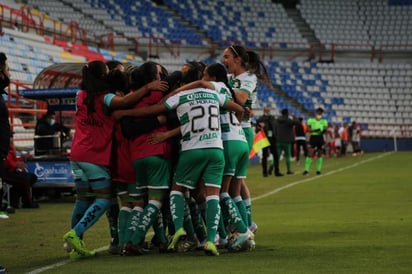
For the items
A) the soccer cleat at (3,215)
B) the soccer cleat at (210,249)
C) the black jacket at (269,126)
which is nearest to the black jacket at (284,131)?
the black jacket at (269,126)

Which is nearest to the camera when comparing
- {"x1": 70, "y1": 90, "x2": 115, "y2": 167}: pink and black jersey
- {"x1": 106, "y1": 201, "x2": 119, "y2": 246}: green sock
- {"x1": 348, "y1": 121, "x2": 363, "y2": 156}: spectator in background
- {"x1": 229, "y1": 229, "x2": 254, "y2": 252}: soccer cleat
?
{"x1": 70, "y1": 90, "x2": 115, "y2": 167}: pink and black jersey

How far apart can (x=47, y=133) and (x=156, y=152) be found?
10.1m

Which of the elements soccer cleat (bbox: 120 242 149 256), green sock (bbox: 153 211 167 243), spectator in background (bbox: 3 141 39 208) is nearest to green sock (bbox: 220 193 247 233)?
green sock (bbox: 153 211 167 243)

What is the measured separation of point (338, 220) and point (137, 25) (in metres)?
40.3

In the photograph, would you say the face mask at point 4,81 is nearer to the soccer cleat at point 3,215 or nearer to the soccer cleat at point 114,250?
the soccer cleat at point 114,250

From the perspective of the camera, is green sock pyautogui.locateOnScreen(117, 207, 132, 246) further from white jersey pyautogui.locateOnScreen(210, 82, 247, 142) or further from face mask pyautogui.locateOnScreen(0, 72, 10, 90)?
face mask pyautogui.locateOnScreen(0, 72, 10, 90)

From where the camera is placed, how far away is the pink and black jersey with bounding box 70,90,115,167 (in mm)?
10289

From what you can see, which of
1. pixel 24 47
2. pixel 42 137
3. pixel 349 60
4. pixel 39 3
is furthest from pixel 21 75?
pixel 349 60

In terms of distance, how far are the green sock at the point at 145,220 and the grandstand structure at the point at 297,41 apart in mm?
36098

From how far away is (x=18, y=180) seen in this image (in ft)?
58.2

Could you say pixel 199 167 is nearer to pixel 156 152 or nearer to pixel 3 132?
pixel 156 152

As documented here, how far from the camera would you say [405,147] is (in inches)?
2124

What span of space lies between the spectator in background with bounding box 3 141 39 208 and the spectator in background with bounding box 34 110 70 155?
60.3 inches

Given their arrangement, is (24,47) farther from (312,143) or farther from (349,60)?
(349,60)
